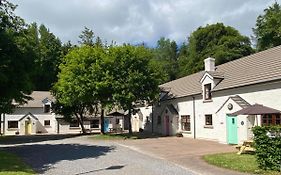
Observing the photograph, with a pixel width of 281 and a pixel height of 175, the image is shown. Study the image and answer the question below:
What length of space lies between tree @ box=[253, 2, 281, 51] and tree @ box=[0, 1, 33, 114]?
39422 millimetres

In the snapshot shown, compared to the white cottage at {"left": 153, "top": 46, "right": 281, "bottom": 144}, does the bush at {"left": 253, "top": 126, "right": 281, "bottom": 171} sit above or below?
below

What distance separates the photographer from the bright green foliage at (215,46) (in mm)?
60125

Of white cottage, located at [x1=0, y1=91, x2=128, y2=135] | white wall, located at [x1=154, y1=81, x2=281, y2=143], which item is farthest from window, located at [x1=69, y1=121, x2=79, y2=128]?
white wall, located at [x1=154, y1=81, x2=281, y2=143]

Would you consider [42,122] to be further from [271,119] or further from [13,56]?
[271,119]

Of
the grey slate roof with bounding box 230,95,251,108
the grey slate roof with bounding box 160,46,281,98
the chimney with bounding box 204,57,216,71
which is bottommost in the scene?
the grey slate roof with bounding box 230,95,251,108

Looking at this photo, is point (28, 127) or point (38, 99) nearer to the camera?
point (28, 127)

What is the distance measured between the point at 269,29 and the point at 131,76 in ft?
92.5

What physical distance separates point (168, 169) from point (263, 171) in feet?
12.4

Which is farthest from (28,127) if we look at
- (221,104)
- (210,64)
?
(221,104)

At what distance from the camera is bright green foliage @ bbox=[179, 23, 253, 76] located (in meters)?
60.1

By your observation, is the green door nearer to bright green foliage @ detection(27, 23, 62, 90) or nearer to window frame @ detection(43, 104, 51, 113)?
window frame @ detection(43, 104, 51, 113)

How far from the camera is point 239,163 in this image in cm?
1592

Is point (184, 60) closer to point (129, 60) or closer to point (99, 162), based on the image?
point (129, 60)

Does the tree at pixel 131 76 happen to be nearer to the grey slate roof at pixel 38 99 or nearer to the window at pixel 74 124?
the window at pixel 74 124
